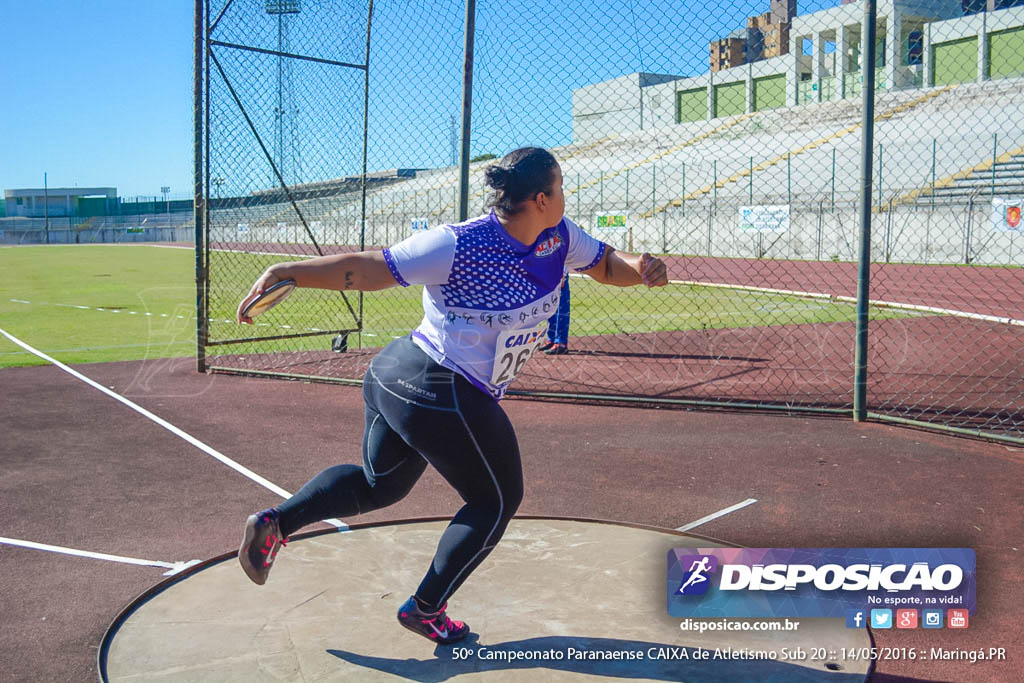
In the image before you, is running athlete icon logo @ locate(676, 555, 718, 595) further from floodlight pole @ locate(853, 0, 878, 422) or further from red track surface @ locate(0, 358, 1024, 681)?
floodlight pole @ locate(853, 0, 878, 422)

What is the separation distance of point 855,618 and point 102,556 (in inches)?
144

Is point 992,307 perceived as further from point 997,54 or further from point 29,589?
point 997,54

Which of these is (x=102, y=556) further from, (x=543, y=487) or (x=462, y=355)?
(x=543, y=487)

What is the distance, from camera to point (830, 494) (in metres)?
5.63

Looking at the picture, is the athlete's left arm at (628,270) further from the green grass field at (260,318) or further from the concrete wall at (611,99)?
the green grass field at (260,318)

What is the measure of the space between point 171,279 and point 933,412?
24332mm

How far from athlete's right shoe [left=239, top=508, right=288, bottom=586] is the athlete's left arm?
1.71 meters

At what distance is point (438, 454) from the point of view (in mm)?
3371

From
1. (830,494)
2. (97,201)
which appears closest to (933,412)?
(830,494)

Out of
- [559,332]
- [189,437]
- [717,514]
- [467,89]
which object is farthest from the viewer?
[559,332]

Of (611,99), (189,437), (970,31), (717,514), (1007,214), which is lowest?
(717,514)

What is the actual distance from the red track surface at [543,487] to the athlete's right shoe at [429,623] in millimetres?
1192

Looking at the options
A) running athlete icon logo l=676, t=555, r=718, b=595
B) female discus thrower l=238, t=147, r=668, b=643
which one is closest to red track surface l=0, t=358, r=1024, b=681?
running athlete icon logo l=676, t=555, r=718, b=595

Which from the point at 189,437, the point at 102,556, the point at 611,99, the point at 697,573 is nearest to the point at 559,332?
the point at 611,99
